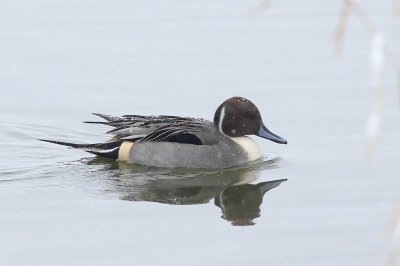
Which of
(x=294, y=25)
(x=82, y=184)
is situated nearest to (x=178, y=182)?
(x=82, y=184)

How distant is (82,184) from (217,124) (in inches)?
64.7

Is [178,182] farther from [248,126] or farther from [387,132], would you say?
[387,132]

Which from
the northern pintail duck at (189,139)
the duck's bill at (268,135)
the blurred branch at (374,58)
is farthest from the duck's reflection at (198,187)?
the blurred branch at (374,58)

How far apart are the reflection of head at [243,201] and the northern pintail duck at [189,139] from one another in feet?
2.29

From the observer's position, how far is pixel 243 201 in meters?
7.90

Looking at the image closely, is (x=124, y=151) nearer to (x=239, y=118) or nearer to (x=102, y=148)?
(x=102, y=148)

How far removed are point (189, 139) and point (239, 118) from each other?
0.56 meters

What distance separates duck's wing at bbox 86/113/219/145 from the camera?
898 centimetres

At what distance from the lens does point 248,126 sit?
30.2 ft

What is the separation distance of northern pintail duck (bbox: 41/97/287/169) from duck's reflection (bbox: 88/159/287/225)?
0.11 m

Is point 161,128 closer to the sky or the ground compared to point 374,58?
closer to the ground

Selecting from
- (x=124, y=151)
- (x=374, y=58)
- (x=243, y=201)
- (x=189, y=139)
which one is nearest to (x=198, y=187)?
(x=243, y=201)

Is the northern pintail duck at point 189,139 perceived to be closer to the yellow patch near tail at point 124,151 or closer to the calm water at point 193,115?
the yellow patch near tail at point 124,151

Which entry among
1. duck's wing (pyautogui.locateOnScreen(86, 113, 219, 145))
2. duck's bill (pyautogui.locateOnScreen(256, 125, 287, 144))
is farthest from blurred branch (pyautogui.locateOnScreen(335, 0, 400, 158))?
duck's wing (pyautogui.locateOnScreen(86, 113, 219, 145))
